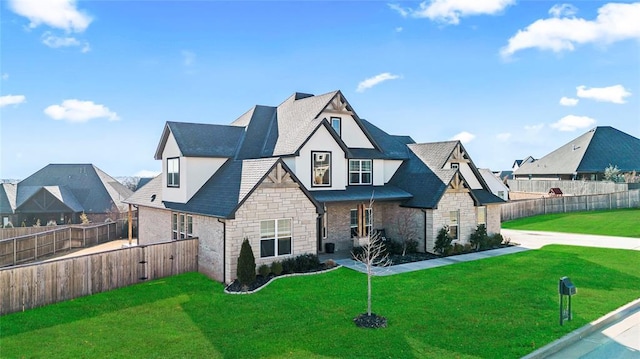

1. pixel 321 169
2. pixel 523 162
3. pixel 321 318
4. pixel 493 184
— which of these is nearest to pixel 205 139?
pixel 321 169

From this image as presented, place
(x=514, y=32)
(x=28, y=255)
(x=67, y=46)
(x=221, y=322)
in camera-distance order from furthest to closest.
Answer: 1. (x=28, y=255)
2. (x=514, y=32)
3. (x=67, y=46)
4. (x=221, y=322)

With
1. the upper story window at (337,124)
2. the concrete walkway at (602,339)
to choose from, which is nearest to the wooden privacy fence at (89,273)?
the concrete walkway at (602,339)

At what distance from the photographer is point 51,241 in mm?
25156

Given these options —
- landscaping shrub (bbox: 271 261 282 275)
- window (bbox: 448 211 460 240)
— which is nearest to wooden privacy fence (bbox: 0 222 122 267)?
landscaping shrub (bbox: 271 261 282 275)

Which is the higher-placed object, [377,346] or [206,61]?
[206,61]

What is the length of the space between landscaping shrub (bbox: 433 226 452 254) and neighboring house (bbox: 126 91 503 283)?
1.07 feet

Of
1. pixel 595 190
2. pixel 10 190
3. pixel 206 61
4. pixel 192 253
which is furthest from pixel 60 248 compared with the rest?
pixel 595 190

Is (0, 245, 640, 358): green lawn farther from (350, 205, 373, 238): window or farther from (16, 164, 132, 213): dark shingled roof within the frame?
(16, 164, 132, 213): dark shingled roof

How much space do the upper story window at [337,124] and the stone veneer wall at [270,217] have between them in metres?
7.01

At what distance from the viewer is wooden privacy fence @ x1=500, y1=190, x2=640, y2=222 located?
1549 inches

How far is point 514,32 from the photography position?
66.9 ft

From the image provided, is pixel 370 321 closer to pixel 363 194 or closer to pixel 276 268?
pixel 276 268

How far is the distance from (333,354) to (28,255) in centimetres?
2200

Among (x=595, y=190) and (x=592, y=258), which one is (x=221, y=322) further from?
(x=595, y=190)
